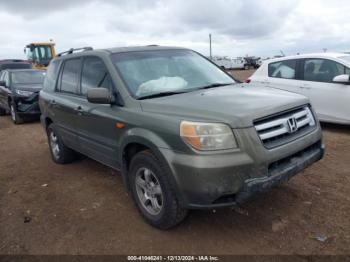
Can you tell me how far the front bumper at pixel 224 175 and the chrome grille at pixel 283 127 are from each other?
108mm

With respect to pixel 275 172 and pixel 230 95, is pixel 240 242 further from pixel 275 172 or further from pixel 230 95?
pixel 230 95

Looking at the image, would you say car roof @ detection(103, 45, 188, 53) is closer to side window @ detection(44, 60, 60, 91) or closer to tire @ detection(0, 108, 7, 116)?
side window @ detection(44, 60, 60, 91)

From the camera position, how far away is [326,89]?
6.53 m

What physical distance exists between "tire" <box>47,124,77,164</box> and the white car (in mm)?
4709

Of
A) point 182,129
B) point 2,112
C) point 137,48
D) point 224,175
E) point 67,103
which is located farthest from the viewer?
point 2,112

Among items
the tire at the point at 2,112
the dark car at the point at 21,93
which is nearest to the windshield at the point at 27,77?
the dark car at the point at 21,93

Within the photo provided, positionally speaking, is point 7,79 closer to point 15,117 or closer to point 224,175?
point 15,117

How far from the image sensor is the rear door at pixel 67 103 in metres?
4.60

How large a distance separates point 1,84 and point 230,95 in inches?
394

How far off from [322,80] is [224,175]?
4.93m

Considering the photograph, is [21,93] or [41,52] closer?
[21,93]

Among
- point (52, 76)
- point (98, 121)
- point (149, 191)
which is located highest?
point (52, 76)

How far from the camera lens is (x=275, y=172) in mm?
2898

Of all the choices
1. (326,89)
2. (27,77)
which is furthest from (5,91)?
(326,89)
